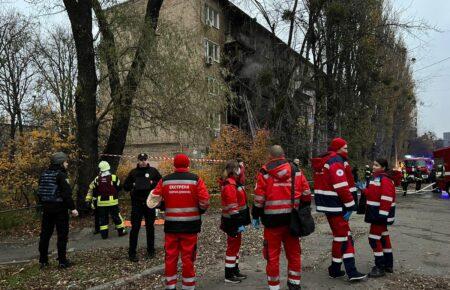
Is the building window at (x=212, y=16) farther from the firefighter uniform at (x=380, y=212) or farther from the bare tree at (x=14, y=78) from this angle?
the firefighter uniform at (x=380, y=212)

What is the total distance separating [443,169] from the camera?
77.7 feet

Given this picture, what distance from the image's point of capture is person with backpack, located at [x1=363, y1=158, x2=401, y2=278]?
6.21 metres

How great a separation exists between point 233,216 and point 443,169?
21.4 m

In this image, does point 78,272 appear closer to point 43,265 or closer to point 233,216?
point 43,265

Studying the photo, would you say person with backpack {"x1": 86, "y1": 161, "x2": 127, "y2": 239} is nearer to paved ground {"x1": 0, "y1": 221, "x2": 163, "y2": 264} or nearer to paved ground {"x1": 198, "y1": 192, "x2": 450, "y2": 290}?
paved ground {"x1": 0, "y1": 221, "x2": 163, "y2": 264}

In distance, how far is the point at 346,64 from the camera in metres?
28.0

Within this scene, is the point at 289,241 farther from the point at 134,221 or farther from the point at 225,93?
the point at 225,93

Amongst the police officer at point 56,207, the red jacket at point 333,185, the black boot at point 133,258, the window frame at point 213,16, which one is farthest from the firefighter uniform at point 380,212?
the window frame at point 213,16

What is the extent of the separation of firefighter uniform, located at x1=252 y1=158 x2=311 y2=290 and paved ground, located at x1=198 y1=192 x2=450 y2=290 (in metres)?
0.64

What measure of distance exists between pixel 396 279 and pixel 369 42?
70.9 ft

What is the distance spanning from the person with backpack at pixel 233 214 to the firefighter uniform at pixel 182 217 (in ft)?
1.50

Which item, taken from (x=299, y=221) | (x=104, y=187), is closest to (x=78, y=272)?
(x=104, y=187)

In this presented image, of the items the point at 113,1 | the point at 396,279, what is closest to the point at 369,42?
the point at 113,1

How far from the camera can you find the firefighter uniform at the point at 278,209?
5.44 meters
